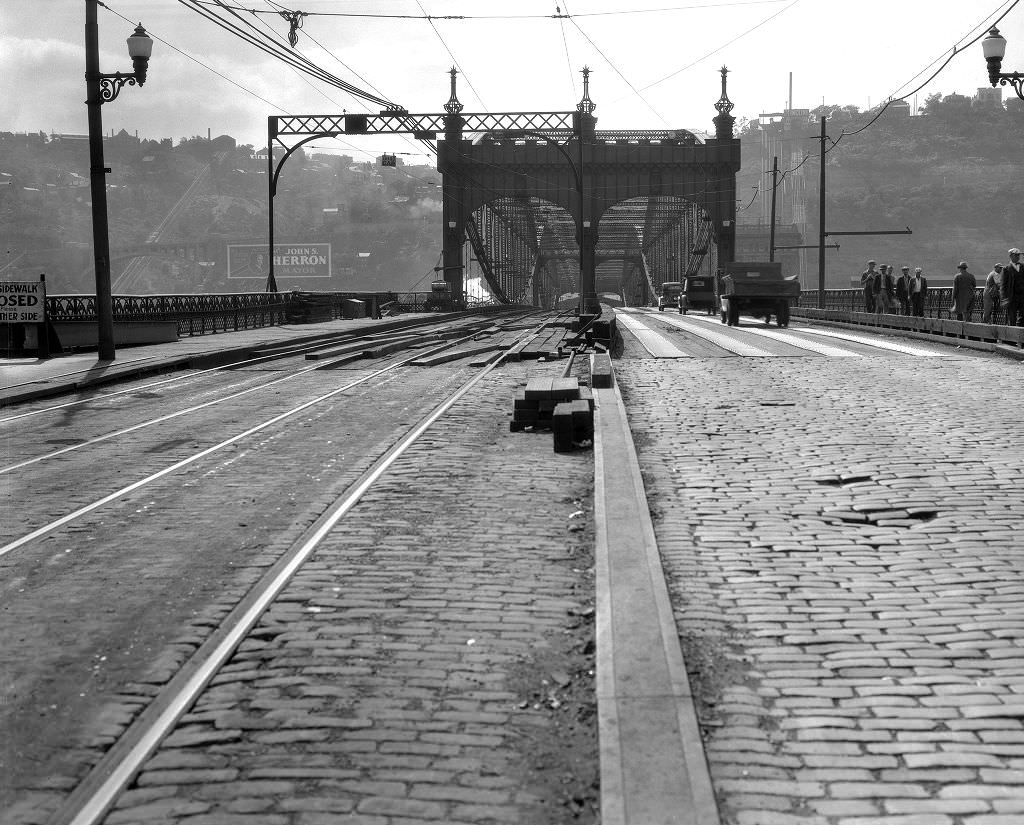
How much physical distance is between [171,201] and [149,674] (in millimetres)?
194256

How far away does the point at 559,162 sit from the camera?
6719 cm

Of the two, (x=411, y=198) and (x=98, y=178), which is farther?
(x=411, y=198)

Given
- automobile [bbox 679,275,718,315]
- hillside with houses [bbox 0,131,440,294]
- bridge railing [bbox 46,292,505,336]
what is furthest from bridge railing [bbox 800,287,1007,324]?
hillside with houses [bbox 0,131,440,294]

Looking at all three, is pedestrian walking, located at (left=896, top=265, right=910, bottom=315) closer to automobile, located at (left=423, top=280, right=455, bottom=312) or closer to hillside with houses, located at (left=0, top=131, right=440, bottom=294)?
automobile, located at (left=423, top=280, right=455, bottom=312)

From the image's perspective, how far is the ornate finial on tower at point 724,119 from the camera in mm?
69312

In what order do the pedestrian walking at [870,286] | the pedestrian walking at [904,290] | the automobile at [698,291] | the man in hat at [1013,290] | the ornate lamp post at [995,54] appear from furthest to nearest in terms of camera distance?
the automobile at [698,291] → the pedestrian walking at [870,286] → the pedestrian walking at [904,290] → the man in hat at [1013,290] → the ornate lamp post at [995,54]

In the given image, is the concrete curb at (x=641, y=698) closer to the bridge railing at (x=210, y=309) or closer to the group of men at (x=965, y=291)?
the group of men at (x=965, y=291)

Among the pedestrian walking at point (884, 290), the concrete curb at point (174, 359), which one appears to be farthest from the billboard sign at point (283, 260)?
the concrete curb at point (174, 359)

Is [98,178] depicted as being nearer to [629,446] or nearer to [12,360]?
[12,360]

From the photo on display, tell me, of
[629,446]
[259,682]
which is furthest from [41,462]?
[259,682]

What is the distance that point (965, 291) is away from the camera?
26609mm

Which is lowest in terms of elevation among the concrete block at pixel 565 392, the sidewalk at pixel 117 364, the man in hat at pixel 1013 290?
the sidewalk at pixel 117 364

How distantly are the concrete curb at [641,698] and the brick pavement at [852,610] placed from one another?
104 mm

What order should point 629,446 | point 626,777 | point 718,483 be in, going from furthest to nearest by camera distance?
1. point 629,446
2. point 718,483
3. point 626,777
